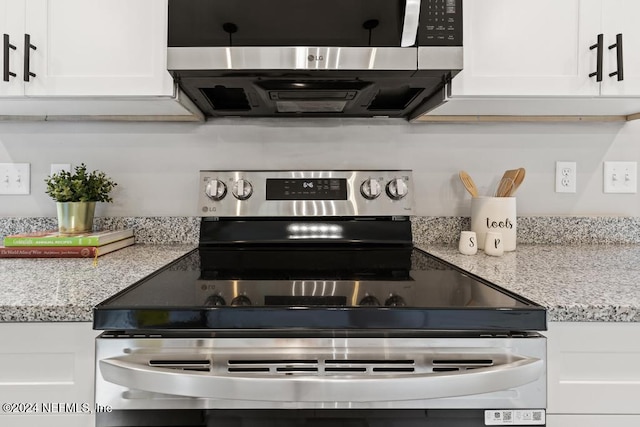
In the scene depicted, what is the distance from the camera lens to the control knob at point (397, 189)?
1320 millimetres

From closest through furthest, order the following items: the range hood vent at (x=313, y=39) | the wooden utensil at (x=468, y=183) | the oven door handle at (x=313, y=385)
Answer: the oven door handle at (x=313, y=385)
the range hood vent at (x=313, y=39)
the wooden utensil at (x=468, y=183)

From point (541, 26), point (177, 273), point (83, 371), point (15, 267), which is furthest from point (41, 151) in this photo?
point (541, 26)

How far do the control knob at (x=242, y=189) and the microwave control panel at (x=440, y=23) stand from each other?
649 mm

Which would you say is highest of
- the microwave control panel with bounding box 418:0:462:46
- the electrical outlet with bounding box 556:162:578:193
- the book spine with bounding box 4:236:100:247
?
the microwave control panel with bounding box 418:0:462:46

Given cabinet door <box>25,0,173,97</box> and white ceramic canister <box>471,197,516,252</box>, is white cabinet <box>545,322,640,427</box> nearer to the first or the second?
white ceramic canister <box>471,197,516,252</box>

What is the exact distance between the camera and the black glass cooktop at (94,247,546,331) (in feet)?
2.19

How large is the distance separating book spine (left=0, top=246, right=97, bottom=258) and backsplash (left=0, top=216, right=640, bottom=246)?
304 mm

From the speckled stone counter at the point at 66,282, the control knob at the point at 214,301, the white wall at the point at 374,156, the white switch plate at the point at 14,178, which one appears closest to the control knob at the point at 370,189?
the white wall at the point at 374,156

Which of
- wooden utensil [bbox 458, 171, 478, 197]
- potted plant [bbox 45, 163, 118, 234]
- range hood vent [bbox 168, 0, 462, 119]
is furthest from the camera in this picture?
wooden utensil [bbox 458, 171, 478, 197]

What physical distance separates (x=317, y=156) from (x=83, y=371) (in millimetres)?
965

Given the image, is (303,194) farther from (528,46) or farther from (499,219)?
(528,46)

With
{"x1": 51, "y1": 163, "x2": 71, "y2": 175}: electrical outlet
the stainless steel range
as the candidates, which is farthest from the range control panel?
the stainless steel range

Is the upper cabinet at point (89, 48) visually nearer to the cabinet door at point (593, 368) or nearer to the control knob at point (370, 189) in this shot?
the control knob at point (370, 189)

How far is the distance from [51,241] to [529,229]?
1476mm
